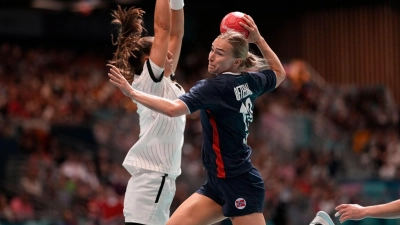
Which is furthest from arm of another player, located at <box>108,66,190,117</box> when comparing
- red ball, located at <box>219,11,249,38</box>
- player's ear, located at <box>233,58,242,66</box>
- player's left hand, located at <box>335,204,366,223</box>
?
player's left hand, located at <box>335,204,366,223</box>

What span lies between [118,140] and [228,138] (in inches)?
411

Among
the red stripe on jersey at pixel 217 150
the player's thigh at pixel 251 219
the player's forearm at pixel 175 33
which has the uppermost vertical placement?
the player's forearm at pixel 175 33

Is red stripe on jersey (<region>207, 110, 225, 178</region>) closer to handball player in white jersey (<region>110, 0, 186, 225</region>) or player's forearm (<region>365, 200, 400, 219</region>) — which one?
handball player in white jersey (<region>110, 0, 186, 225</region>)

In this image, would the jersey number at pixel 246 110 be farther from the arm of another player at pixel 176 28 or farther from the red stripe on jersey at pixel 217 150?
the arm of another player at pixel 176 28

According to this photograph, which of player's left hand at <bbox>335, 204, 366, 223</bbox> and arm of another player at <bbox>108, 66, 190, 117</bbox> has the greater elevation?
arm of another player at <bbox>108, 66, 190, 117</bbox>

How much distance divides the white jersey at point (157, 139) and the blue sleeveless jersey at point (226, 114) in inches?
13.1

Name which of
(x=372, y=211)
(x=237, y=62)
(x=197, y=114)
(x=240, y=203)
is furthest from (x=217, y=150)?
(x=197, y=114)

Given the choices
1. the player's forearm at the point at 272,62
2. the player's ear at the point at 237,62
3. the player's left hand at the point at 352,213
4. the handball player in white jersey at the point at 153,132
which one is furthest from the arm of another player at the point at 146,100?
the player's left hand at the point at 352,213

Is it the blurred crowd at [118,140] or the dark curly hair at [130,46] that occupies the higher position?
the dark curly hair at [130,46]

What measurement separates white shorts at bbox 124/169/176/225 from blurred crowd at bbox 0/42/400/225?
21.3ft

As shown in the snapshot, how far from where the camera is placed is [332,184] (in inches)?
605

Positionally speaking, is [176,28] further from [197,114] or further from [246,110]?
[197,114]

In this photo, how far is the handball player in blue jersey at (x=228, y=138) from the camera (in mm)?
5148

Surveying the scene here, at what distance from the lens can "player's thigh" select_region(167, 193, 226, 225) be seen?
209 inches
